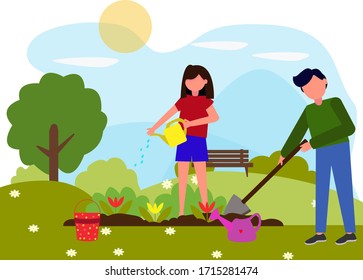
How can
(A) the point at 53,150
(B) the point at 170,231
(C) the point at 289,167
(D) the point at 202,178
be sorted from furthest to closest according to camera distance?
(A) the point at 53,150 < (C) the point at 289,167 < (D) the point at 202,178 < (B) the point at 170,231

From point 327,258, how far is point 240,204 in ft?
3.87

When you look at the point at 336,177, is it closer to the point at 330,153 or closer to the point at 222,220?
the point at 330,153

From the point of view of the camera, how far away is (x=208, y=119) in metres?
9.93

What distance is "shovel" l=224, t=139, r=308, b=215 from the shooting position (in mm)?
9852

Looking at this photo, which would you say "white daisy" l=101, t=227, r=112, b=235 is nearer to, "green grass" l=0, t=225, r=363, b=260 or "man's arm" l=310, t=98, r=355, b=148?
"green grass" l=0, t=225, r=363, b=260

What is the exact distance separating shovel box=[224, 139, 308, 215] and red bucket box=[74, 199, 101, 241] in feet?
4.99

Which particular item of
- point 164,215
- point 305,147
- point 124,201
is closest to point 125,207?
point 124,201

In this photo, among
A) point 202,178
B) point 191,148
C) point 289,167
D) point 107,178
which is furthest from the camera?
point 289,167

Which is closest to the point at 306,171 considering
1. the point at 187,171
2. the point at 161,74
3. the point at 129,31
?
the point at 187,171

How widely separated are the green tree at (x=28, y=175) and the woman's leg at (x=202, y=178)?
194cm

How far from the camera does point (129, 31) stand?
1048 cm

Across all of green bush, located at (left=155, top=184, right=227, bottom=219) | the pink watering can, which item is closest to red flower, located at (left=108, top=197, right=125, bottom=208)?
green bush, located at (left=155, top=184, right=227, bottom=219)

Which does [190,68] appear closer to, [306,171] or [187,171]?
[187,171]

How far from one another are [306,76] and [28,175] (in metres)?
3.62
